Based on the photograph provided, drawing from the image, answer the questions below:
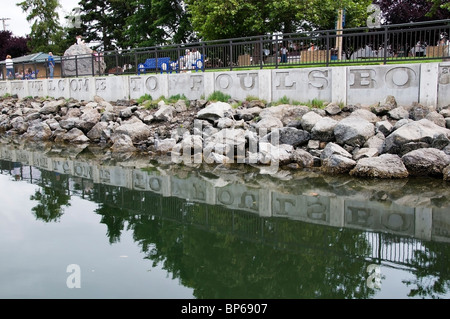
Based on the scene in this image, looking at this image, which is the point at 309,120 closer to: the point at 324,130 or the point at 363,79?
the point at 324,130

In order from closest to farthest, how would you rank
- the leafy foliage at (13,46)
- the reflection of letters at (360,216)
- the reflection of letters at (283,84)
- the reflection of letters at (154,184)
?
the reflection of letters at (360,216) < the reflection of letters at (154,184) < the reflection of letters at (283,84) < the leafy foliage at (13,46)

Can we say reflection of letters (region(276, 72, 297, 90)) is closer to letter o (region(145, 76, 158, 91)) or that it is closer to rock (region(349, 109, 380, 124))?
rock (region(349, 109, 380, 124))

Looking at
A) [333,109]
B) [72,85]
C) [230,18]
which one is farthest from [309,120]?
[230,18]

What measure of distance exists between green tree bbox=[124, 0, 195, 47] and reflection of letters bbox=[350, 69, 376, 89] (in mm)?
24037

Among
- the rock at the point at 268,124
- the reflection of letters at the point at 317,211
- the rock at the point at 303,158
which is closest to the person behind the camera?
the reflection of letters at the point at 317,211

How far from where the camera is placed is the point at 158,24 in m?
36.6

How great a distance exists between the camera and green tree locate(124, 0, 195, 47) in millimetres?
36031

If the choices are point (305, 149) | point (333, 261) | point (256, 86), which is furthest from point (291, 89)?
point (333, 261)

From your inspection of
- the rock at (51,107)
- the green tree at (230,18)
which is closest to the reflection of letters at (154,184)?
the rock at (51,107)

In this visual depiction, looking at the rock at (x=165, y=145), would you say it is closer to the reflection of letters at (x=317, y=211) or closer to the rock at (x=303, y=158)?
the rock at (x=303, y=158)

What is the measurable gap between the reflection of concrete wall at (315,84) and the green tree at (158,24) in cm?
1682

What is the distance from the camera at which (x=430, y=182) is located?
1030 centimetres

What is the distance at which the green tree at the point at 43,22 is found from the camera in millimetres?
49906

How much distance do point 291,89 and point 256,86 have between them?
1.34 m
